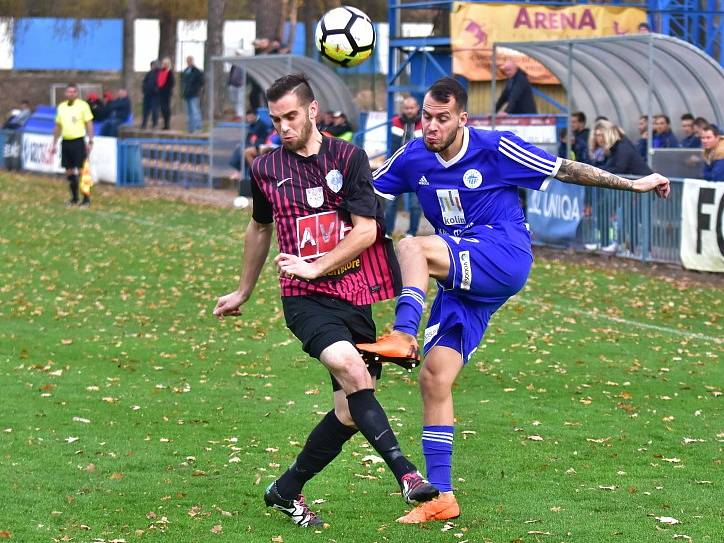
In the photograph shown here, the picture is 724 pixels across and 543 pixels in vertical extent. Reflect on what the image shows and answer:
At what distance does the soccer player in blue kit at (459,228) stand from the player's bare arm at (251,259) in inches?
28.2

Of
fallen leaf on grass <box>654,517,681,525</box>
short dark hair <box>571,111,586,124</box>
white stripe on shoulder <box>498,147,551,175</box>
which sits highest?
short dark hair <box>571,111,586,124</box>

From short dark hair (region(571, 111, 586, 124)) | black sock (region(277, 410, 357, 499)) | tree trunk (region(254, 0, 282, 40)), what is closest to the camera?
black sock (region(277, 410, 357, 499))

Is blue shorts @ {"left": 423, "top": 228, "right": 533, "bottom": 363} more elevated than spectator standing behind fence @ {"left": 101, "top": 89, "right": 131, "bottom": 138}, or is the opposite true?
spectator standing behind fence @ {"left": 101, "top": 89, "right": 131, "bottom": 138}

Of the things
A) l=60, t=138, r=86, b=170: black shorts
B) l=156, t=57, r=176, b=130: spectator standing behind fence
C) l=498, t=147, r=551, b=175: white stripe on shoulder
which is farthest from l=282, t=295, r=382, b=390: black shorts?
l=156, t=57, r=176, b=130: spectator standing behind fence

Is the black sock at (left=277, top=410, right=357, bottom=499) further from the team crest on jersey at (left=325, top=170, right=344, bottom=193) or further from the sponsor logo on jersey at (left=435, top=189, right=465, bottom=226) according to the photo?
the sponsor logo on jersey at (left=435, top=189, right=465, bottom=226)

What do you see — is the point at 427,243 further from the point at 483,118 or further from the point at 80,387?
the point at 483,118

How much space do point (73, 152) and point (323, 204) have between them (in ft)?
64.6

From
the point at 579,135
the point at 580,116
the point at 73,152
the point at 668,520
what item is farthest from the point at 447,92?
the point at 73,152

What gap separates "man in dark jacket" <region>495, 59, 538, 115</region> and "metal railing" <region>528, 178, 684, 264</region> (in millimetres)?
3190

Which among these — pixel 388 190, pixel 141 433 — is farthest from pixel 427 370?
pixel 141 433

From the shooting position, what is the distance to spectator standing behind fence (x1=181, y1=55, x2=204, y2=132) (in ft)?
115

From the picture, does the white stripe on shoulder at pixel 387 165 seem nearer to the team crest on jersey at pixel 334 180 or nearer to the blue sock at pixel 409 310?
the team crest on jersey at pixel 334 180

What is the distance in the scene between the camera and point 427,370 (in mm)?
6586

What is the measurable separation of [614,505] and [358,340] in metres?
1.59
